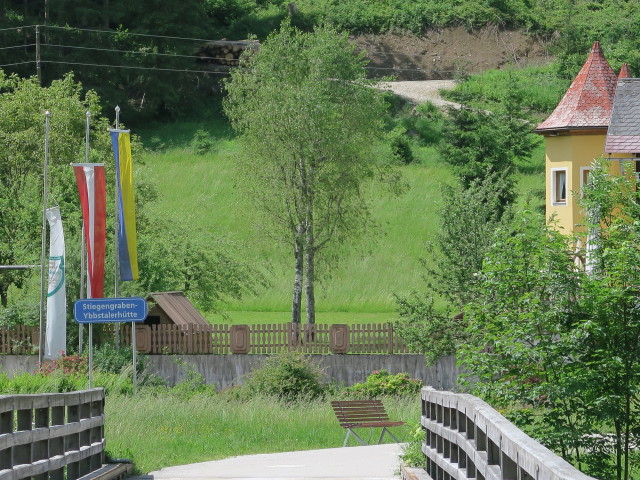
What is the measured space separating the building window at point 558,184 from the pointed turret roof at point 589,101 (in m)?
1.52

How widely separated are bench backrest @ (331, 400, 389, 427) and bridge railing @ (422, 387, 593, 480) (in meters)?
7.30

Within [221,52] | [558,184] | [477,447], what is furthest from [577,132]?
[221,52]

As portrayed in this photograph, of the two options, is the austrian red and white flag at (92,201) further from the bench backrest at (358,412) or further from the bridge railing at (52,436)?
the bridge railing at (52,436)

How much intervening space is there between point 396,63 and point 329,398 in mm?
79497

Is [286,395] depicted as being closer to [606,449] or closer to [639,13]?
[606,449]

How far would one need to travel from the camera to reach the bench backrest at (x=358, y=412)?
877 inches

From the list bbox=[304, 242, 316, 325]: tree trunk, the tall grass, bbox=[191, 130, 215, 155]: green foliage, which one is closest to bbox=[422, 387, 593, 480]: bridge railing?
the tall grass

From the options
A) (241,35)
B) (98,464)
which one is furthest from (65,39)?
(98,464)

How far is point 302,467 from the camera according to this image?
17.2 metres

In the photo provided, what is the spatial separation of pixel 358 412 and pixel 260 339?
57.9 feet

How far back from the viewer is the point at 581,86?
146 ft

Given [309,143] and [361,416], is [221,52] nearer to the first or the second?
[309,143]

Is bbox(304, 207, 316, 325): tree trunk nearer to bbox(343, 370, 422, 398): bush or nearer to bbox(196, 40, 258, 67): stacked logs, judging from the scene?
bbox(343, 370, 422, 398): bush

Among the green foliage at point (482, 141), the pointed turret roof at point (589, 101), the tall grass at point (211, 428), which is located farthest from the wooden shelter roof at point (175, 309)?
the green foliage at point (482, 141)
